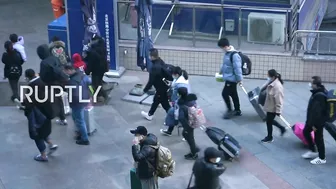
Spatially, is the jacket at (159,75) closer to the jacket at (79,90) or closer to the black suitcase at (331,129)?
the jacket at (79,90)

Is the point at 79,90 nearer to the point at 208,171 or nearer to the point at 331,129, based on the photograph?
the point at 208,171

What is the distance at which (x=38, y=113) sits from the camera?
1119 centimetres

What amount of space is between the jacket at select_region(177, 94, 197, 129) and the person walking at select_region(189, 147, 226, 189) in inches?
90.2

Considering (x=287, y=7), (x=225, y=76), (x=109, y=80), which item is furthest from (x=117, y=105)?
(x=287, y=7)

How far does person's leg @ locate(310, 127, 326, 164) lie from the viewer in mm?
11328

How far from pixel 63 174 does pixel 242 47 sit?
598cm

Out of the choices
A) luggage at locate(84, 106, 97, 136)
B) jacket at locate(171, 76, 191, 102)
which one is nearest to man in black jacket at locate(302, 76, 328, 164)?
jacket at locate(171, 76, 191, 102)

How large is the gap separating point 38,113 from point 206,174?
3.61m

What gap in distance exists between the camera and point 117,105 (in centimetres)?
1416

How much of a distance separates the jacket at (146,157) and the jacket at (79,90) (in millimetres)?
2727

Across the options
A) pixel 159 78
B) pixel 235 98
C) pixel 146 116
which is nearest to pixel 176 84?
pixel 159 78

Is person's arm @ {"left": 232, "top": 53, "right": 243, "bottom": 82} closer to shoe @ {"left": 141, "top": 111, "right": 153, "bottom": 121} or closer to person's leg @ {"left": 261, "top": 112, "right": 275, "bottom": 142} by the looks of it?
person's leg @ {"left": 261, "top": 112, "right": 275, "bottom": 142}

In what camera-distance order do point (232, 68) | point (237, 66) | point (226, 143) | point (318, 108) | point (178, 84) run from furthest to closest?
1. point (232, 68)
2. point (237, 66)
3. point (178, 84)
4. point (226, 143)
5. point (318, 108)

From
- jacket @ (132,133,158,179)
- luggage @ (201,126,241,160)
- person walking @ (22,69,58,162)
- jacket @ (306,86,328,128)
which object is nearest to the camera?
jacket @ (132,133,158,179)
